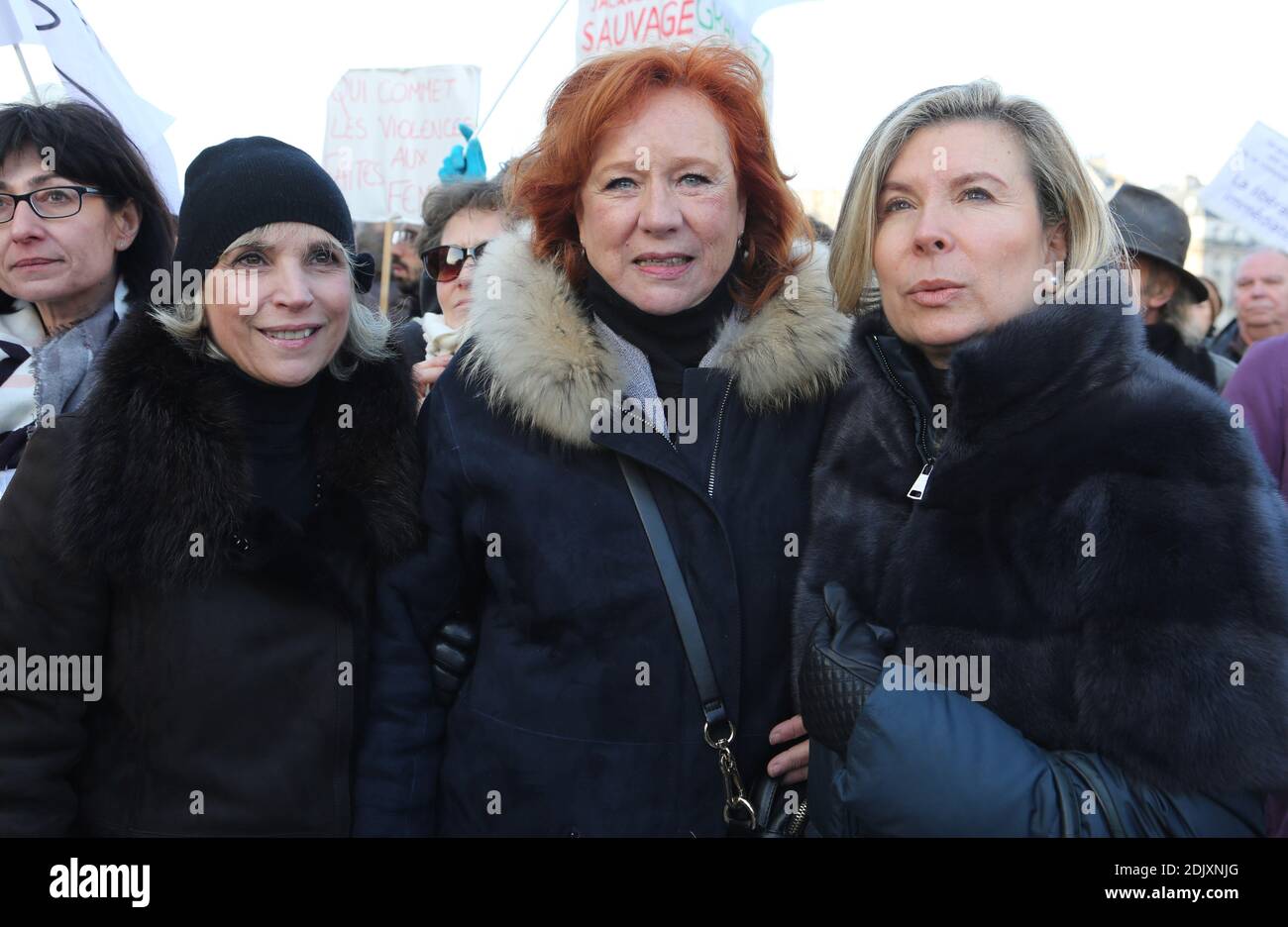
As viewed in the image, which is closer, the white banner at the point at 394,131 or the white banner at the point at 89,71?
the white banner at the point at 89,71

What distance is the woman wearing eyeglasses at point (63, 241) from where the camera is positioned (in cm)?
265

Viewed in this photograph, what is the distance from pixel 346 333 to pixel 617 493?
0.81m

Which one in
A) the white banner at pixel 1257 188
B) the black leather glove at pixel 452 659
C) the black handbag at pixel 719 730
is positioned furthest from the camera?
the white banner at pixel 1257 188

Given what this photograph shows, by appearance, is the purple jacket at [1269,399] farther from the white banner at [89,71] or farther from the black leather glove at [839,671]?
the white banner at [89,71]

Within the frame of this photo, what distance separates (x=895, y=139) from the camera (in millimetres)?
2123

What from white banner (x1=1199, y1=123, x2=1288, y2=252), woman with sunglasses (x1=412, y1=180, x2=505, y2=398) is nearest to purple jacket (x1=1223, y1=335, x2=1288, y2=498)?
white banner (x1=1199, y1=123, x2=1288, y2=252)

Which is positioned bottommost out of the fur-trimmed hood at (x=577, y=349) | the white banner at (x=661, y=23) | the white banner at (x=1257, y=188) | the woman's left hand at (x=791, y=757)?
the woman's left hand at (x=791, y=757)

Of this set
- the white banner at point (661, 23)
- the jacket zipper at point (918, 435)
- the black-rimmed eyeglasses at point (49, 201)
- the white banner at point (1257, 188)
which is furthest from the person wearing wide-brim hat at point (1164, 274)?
the black-rimmed eyeglasses at point (49, 201)

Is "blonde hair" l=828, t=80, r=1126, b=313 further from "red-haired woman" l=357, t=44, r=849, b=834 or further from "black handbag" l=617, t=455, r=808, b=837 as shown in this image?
"black handbag" l=617, t=455, r=808, b=837

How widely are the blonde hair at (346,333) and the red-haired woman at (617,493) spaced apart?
0.25 metres

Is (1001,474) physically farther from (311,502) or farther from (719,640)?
(311,502)

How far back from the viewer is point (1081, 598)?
1674mm

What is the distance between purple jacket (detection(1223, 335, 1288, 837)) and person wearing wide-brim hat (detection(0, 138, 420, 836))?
98.5 inches
